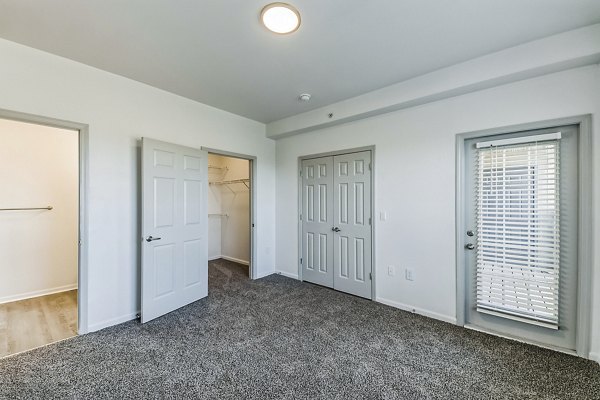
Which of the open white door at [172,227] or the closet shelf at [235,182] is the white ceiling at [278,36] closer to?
the open white door at [172,227]

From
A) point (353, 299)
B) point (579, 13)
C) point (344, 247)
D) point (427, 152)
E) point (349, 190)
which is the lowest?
point (353, 299)

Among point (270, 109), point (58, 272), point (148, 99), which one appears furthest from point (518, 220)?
point (58, 272)

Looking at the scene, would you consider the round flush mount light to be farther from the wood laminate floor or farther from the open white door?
the wood laminate floor

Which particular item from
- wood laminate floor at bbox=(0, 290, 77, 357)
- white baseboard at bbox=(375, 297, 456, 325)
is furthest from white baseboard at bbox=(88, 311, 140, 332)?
white baseboard at bbox=(375, 297, 456, 325)

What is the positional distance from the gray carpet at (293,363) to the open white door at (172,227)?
0.33 m

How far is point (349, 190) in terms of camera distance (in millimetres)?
3654

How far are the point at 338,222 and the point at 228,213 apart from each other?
2.81 metres

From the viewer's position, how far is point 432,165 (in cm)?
292

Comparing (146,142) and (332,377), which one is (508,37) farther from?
(146,142)

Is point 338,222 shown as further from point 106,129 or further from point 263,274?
point 106,129

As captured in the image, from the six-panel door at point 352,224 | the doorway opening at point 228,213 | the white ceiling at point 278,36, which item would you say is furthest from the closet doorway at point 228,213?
the white ceiling at point 278,36

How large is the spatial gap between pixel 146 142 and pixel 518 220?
12.6 ft

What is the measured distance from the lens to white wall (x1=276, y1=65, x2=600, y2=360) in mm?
2203

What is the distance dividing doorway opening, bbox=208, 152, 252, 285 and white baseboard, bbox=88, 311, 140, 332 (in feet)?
7.05
